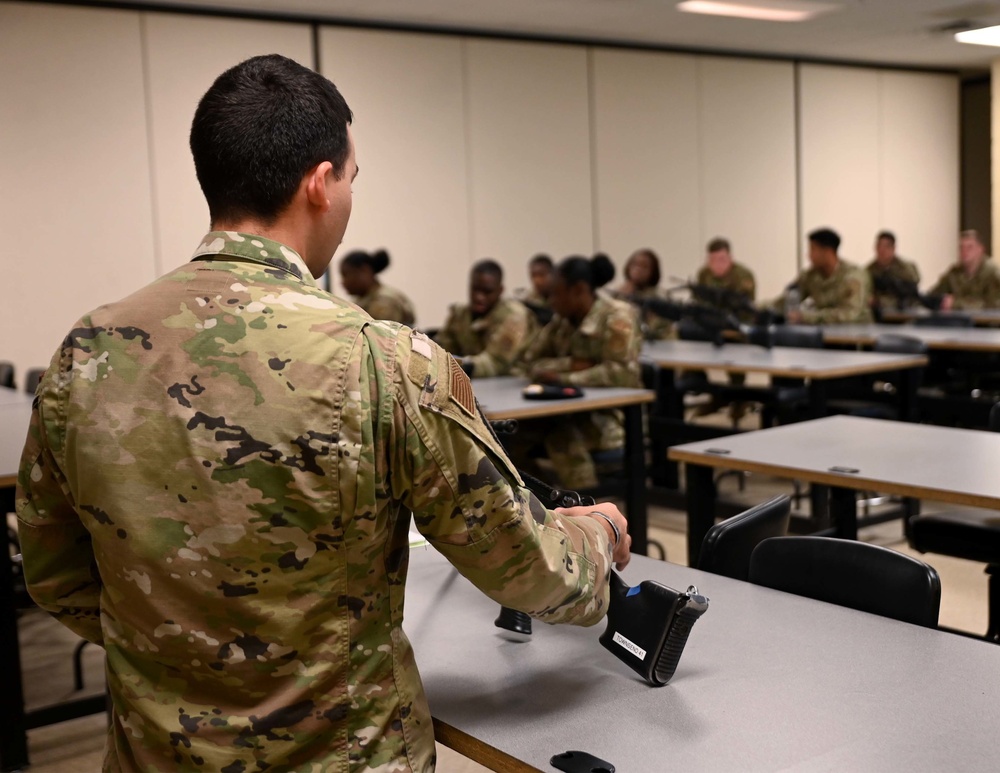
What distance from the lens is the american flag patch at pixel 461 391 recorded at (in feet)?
3.82

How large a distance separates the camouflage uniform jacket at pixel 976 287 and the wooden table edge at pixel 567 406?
590cm

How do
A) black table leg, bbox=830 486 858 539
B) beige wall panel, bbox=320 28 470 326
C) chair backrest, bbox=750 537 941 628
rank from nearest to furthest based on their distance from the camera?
chair backrest, bbox=750 537 941 628
black table leg, bbox=830 486 858 539
beige wall panel, bbox=320 28 470 326

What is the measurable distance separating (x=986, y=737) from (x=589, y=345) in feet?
11.3

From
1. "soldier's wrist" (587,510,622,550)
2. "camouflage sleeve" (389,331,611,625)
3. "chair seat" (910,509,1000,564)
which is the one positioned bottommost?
"chair seat" (910,509,1000,564)

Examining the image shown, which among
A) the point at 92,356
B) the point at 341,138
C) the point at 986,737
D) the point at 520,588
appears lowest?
the point at 986,737

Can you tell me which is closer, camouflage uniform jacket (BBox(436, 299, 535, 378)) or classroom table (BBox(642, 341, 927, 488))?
classroom table (BBox(642, 341, 927, 488))

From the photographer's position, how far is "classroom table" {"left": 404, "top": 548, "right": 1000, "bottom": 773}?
1260 millimetres

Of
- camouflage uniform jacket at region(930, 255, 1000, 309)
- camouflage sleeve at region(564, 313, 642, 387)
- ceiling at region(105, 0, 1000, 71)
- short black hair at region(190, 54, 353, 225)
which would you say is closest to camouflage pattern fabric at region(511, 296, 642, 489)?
camouflage sleeve at region(564, 313, 642, 387)

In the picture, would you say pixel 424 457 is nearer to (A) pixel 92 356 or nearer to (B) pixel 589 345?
(A) pixel 92 356

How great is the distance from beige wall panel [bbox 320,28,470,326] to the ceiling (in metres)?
0.23

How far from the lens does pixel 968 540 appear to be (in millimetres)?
2996

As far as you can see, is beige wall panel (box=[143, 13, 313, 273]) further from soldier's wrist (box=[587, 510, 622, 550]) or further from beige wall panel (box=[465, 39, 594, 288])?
soldier's wrist (box=[587, 510, 622, 550])

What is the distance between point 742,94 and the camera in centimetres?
1015

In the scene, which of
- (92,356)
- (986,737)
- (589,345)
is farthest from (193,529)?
(589,345)
